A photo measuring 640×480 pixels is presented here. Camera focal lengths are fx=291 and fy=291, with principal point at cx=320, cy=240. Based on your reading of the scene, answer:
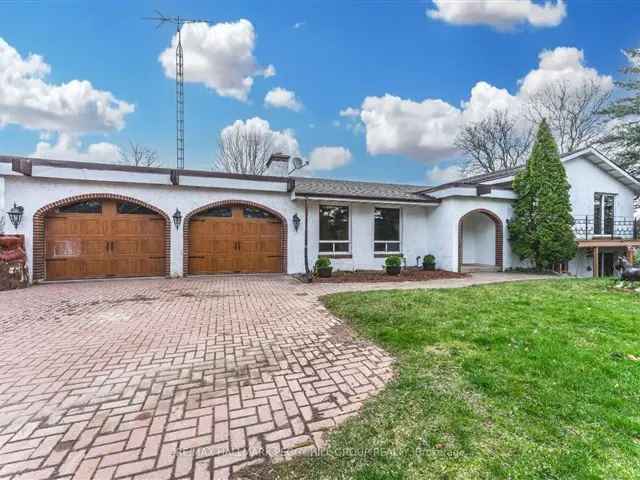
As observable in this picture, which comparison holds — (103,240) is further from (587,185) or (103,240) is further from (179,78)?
(587,185)

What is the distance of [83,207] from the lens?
9.76 m

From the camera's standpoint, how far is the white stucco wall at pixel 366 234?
39.4ft

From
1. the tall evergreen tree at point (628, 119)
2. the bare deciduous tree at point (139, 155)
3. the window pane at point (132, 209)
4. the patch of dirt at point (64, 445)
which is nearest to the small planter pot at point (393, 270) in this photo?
the window pane at point (132, 209)

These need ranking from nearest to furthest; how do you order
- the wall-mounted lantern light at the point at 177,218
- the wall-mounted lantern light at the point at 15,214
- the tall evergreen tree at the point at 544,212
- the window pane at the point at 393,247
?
the wall-mounted lantern light at the point at 15,214 < the wall-mounted lantern light at the point at 177,218 < the tall evergreen tree at the point at 544,212 < the window pane at the point at 393,247

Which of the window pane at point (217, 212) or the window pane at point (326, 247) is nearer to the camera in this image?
the window pane at point (217, 212)

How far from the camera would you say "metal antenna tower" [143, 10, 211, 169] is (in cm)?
1265

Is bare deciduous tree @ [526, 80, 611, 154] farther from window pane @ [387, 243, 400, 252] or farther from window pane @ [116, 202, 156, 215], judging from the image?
window pane @ [116, 202, 156, 215]

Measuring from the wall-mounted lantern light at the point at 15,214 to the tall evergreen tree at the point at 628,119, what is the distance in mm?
28965

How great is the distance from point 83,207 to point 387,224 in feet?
37.7

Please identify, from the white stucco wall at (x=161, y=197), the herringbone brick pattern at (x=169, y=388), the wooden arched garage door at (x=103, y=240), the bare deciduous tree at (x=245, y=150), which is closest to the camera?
the herringbone brick pattern at (x=169, y=388)

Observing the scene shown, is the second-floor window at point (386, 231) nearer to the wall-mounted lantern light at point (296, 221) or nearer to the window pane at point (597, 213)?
the wall-mounted lantern light at point (296, 221)

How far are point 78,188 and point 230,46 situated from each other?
32.6ft

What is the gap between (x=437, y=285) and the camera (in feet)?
30.1

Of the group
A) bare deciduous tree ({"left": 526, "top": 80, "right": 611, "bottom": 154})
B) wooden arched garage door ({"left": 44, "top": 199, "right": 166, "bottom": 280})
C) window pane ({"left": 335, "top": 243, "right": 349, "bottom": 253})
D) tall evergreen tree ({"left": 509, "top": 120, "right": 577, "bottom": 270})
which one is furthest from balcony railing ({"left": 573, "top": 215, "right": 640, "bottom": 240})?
wooden arched garage door ({"left": 44, "top": 199, "right": 166, "bottom": 280})
